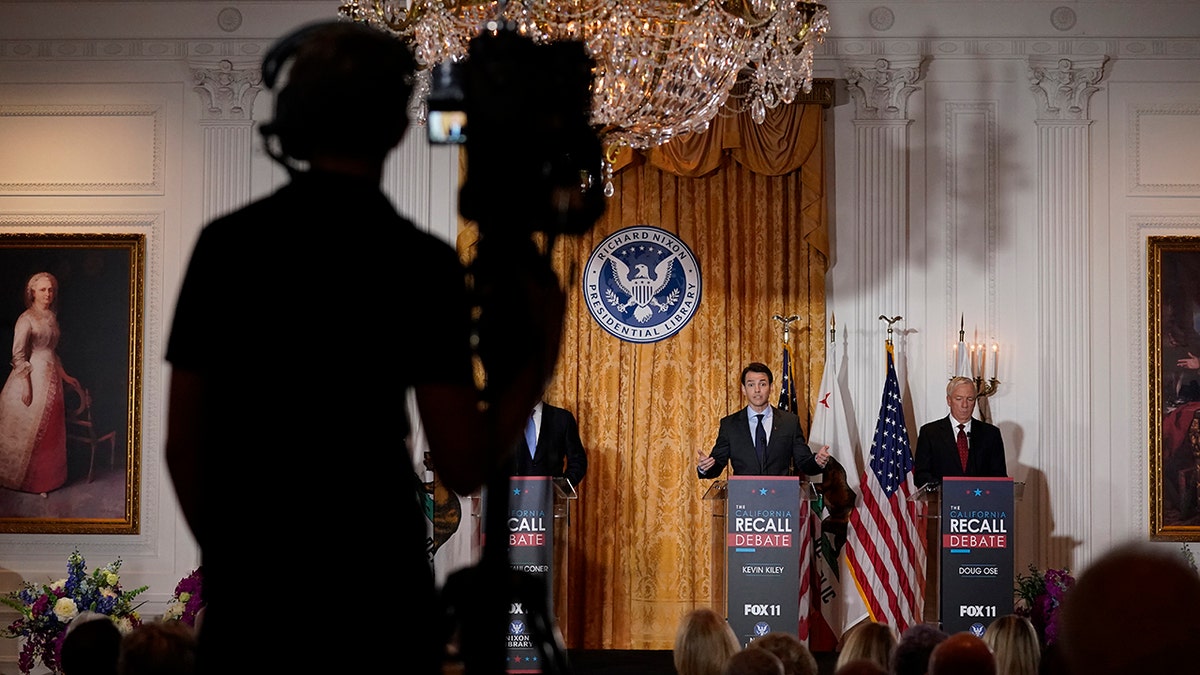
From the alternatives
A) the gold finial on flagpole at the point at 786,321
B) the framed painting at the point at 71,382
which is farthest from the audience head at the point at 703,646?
the framed painting at the point at 71,382

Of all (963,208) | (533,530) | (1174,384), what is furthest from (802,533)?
(1174,384)

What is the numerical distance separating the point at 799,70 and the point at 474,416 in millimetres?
5025

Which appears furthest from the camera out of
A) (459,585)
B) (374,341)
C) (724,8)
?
(724,8)

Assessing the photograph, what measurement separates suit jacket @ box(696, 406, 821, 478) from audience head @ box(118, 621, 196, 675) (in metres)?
5.90

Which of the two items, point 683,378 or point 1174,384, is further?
point 683,378

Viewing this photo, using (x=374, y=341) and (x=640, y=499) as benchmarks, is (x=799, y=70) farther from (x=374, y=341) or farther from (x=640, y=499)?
(x=374, y=341)

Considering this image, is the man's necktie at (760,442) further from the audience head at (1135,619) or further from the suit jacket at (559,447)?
the audience head at (1135,619)

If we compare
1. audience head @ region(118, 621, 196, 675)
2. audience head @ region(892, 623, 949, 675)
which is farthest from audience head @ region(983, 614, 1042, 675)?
audience head @ region(118, 621, 196, 675)

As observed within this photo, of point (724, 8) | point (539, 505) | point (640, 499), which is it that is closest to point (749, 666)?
point (724, 8)

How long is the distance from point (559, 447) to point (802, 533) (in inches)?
68.6

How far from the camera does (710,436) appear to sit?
9742 mm

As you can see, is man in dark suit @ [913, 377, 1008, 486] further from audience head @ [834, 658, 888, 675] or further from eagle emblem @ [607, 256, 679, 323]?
audience head @ [834, 658, 888, 675]

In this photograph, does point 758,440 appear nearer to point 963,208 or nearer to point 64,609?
point 963,208

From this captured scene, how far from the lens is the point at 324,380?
5.34ft
